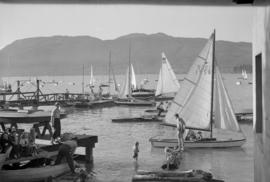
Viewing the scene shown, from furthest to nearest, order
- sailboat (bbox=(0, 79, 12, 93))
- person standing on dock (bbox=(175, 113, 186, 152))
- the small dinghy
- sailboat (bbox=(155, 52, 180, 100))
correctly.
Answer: sailboat (bbox=(0, 79, 12, 93)), sailboat (bbox=(155, 52, 180, 100)), person standing on dock (bbox=(175, 113, 186, 152)), the small dinghy

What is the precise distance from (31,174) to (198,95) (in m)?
4.67

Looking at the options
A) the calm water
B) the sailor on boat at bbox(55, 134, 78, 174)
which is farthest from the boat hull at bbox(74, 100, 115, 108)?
the sailor on boat at bbox(55, 134, 78, 174)

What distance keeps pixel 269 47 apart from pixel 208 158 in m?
6.24

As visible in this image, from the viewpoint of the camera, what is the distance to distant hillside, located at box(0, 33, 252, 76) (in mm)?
9109

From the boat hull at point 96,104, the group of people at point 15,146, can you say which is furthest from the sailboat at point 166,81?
the group of people at point 15,146

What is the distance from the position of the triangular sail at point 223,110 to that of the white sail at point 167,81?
14.0 feet

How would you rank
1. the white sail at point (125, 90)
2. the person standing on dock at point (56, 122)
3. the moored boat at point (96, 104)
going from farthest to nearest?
the white sail at point (125, 90) < the moored boat at point (96, 104) < the person standing on dock at point (56, 122)

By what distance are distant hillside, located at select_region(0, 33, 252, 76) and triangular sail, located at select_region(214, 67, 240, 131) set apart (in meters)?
0.62

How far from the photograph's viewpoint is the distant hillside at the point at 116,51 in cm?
911

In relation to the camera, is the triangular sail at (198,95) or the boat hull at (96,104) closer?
the triangular sail at (198,95)

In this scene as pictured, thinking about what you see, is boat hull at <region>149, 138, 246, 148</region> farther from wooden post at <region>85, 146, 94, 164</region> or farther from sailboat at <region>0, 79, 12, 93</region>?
sailboat at <region>0, 79, 12, 93</region>

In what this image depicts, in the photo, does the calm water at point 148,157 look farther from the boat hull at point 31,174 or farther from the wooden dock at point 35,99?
the wooden dock at point 35,99

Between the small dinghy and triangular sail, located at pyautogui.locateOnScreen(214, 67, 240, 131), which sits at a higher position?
triangular sail, located at pyautogui.locateOnScreen(214, 67, 240, 131)

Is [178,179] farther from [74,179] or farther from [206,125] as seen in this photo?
[206,125]
